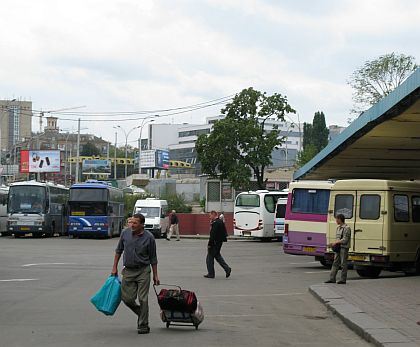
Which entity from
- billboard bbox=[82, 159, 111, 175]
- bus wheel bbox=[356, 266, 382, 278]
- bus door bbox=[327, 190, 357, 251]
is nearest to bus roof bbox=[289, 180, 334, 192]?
bus door bbox=[327, 190, 357, 251]

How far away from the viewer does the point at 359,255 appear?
2011cm

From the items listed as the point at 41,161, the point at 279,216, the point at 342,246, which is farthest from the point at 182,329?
the point at 41,161

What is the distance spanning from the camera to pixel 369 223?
20.1 metres

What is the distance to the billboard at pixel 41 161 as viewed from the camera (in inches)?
3342

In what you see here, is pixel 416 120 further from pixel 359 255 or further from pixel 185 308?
pixel 185 308

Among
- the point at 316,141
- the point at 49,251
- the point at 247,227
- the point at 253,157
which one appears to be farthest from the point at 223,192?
the point at 316,141

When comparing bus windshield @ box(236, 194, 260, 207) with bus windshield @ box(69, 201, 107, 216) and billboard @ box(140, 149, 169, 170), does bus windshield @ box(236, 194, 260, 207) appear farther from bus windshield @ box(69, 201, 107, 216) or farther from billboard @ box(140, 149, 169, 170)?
billboard @ box(140, 149, 169, 170)

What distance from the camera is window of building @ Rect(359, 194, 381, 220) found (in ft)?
65.8

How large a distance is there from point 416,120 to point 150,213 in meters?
35.7

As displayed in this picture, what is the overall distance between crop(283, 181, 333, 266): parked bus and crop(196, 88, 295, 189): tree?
27.8 m

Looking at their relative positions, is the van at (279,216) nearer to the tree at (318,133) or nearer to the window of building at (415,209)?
the window of building at (415,209)

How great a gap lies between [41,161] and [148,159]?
29178 mm

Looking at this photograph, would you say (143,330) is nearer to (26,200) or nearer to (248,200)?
(26,200)

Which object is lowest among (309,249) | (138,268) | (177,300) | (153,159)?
(309,249)
